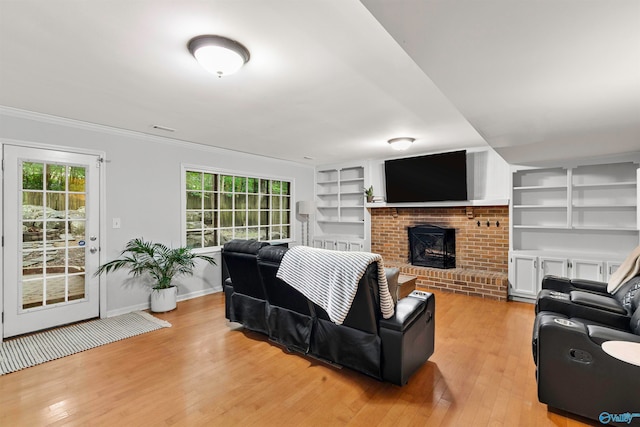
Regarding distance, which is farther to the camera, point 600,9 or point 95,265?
point 95,265

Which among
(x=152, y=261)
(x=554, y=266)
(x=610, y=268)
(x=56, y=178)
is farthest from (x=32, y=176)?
(x=610, y=268)

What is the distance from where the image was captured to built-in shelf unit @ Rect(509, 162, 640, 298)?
13.0 feet

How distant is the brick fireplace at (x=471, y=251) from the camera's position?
4.55m

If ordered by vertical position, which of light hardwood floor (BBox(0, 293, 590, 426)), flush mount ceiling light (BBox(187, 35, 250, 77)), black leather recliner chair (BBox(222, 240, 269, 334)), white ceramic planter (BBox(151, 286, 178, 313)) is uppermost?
flush mount ceiling light (BBox(187, 35, 250, 77))

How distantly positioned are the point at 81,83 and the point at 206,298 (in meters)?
3.10

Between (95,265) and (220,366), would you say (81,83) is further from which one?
(220,366)

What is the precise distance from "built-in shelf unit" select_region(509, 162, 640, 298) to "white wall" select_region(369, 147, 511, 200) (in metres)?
0.16

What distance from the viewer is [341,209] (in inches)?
269

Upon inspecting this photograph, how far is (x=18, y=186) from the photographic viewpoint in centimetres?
312

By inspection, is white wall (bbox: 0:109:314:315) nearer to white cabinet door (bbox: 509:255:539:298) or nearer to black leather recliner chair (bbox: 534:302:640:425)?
black leather recliner chair (bbox: 534:302:640:425)

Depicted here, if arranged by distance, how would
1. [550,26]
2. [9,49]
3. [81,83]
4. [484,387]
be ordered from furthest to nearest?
[81,83] → [484,387] → [9,49] → [550,26]

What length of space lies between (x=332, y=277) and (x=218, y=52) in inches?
65.6

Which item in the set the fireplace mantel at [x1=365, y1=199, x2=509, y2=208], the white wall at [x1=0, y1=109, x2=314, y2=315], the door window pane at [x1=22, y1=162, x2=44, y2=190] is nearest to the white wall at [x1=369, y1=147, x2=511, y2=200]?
the fireplace mantel at [x1=365, y1=199, x2=509, y2=208]

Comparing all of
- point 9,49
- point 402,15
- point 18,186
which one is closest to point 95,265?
point 18,186
